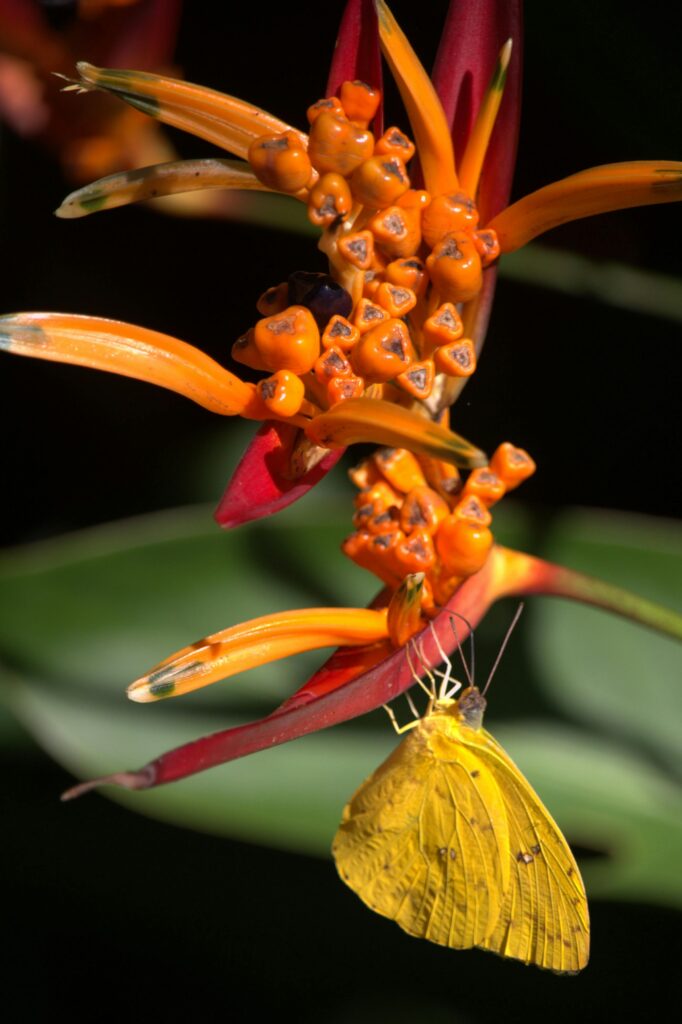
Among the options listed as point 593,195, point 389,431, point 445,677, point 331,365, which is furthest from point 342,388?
point 445,677

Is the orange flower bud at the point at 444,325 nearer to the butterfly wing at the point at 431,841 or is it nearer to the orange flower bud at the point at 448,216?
the orange flower bud at the point at 448,216

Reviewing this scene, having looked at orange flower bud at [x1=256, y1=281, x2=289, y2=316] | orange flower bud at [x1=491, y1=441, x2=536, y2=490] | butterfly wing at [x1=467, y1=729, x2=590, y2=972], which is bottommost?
butterfly wing at [x1=467, y1=729, x2=590, y2=972]

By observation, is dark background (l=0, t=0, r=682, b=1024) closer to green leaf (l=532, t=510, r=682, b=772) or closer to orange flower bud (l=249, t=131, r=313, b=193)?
green leaf (l=532, t=510, r=682, b=772)

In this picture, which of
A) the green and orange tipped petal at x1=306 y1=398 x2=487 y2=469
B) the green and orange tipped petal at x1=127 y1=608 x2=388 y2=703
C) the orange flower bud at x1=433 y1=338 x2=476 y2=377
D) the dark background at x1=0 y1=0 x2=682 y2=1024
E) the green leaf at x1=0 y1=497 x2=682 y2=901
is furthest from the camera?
the dark background at x1=0 y1=0 x2=682 y2=1024

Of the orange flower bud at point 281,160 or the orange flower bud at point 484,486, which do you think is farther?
the orange flower bud at point 484,486

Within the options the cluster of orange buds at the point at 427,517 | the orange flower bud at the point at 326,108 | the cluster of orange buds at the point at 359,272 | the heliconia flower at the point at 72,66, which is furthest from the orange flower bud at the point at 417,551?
the heliconia flower at the point at 72,66

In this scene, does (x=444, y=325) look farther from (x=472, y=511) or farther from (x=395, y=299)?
(x=472, y=511)

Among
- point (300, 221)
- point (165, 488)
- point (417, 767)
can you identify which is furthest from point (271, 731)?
point (165, 488)

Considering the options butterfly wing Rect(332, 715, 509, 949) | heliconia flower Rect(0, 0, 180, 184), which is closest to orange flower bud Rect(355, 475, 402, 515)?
butterfly wing Rect(332, 715, 509, 949)
